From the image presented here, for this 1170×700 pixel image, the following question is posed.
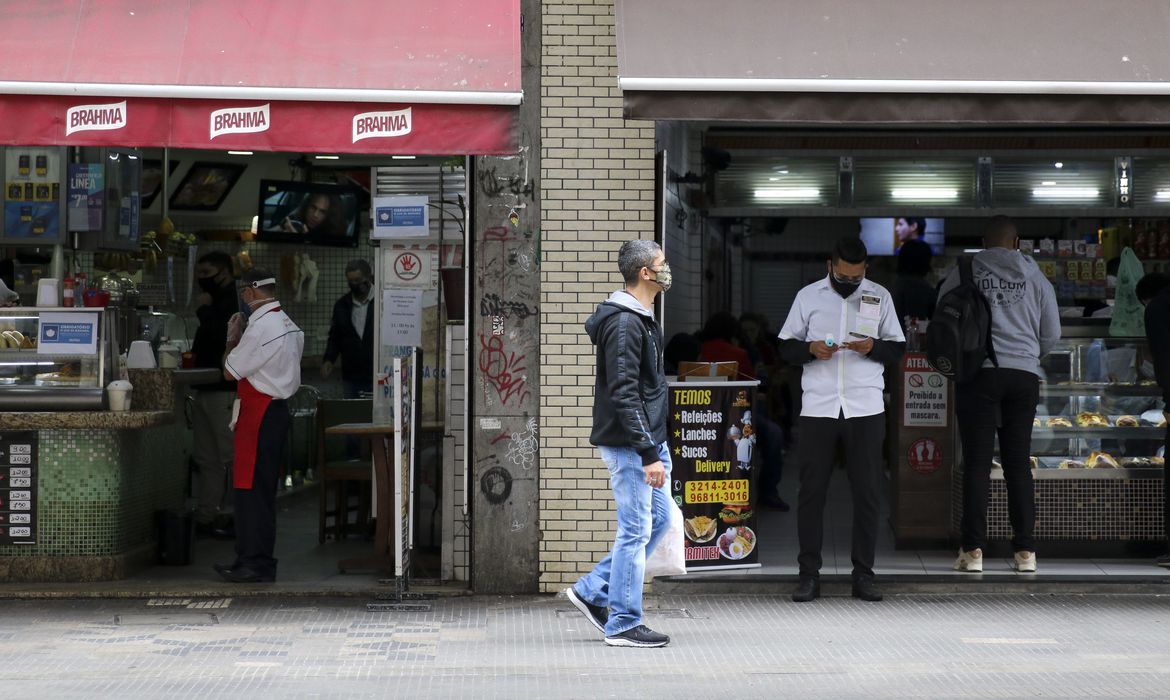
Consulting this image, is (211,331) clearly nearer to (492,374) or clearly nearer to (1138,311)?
(492,374)

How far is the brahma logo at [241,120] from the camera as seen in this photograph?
7176 millimetres

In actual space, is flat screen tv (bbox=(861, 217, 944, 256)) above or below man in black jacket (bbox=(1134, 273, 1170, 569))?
above

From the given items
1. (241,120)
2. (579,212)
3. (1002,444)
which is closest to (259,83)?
(241,120)

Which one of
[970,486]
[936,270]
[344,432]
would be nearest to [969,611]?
[970,486]

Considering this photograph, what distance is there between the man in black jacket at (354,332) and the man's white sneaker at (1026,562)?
208 inches

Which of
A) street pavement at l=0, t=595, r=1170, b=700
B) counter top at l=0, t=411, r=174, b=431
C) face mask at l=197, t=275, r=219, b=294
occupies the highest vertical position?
face mask at l=197, t=275, r=219, b=294

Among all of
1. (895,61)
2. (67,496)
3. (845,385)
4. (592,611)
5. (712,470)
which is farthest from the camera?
(67,496)

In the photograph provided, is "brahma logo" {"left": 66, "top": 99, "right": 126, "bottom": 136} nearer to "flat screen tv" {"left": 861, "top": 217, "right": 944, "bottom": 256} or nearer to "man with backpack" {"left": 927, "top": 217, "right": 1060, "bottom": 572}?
"man with backpack" {"left": 927, "top": 217, "right": 1060, "bottom": 572}

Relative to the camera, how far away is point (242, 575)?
8414 mm

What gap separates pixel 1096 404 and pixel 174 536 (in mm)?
5895

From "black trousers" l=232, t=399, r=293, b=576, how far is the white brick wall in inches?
68.8

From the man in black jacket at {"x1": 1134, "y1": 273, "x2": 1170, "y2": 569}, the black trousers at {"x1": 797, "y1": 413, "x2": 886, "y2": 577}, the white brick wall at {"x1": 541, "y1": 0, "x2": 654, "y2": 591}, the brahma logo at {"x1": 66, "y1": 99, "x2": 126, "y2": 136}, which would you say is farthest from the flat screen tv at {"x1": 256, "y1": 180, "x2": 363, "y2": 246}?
the man in black jacket at {"x1": 1134, "y1": 273, "x2": 1170, "y2": 569}

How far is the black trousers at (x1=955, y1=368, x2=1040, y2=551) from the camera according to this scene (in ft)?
27.2

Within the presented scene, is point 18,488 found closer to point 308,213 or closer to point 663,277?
point 663,277
